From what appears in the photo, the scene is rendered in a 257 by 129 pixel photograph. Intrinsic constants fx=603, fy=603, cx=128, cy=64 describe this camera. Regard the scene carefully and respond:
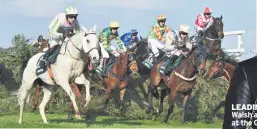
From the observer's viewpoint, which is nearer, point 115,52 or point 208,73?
point 208,73

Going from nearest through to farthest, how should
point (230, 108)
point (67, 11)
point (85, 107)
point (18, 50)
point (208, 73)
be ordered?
point (230, 108) → point (85, 107) → point (67, 11) → point (208, 73) → point (18, 50)

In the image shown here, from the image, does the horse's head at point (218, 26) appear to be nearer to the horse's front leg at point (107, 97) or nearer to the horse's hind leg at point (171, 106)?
the horse's hind leg at point (171, 106)

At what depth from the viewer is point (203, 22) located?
19359mm

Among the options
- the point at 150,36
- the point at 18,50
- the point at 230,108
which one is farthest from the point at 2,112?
the point at 230,108

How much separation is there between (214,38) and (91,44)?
620cm

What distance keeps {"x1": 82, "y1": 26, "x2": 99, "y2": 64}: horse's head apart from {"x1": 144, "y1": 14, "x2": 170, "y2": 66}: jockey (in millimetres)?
6582

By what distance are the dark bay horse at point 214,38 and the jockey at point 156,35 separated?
173 centimetres

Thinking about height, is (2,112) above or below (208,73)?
below

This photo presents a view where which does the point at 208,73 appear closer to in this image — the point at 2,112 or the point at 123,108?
the point at 123,108

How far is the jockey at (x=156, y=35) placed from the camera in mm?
19609

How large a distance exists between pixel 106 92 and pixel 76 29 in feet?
15.7

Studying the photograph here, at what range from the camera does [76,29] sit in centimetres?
1452

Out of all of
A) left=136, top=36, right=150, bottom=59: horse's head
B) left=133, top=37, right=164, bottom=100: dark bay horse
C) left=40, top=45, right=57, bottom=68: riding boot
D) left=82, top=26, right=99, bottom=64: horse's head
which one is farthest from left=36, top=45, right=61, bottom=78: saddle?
left=133, top=37, right=164, bottom=100: dark bay horse

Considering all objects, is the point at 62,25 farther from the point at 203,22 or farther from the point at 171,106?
the point at 203,22
